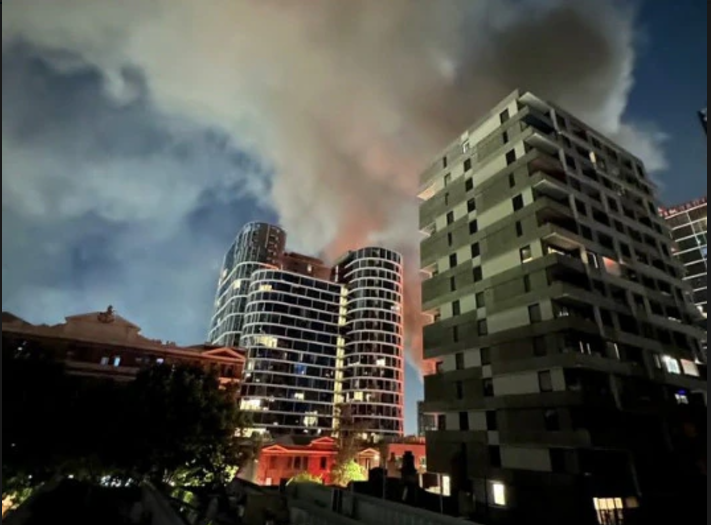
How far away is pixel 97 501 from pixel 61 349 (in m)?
43.2

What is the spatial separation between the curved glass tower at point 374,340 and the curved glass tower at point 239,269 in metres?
28.2

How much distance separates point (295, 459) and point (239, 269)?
8272cm

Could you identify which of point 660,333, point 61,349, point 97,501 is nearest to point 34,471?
point 97,501

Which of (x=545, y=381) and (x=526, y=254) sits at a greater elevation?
(x=526, y=254)

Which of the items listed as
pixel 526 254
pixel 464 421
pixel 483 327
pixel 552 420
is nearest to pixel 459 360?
pixel 483 327

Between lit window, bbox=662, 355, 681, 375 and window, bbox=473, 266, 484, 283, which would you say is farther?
window, bbox=473, 266, 484, 283

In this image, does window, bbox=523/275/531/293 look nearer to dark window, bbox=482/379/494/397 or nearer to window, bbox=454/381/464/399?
dark window, bbox=482/379/494/397

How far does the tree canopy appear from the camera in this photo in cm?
2369

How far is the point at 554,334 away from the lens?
88.3ft

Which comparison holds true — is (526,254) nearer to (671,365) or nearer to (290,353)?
(671,365)

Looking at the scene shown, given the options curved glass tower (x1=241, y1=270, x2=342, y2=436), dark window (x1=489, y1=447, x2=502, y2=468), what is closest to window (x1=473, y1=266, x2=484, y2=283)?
dark window (x1=489, y1=447, x2=502, y2=468)

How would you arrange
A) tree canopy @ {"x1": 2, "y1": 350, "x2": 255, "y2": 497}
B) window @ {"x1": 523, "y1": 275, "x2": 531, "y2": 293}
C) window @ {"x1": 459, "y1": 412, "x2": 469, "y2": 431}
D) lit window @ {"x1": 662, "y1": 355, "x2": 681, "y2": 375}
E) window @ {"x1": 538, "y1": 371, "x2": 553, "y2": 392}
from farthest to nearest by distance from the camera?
lit window @ {"x1": 662, "y1": 355, "x2": 681, "y2": 375} → window @ {"x1": 459, "y1": 412, "x2": 469, "y2": 431} → window @ {"x1": 523, "y1": 275, "x2": 531, "y2": 293} → window @ {"x1": 538, "y1": 371, "x2": 553, "y2": 392} → tree canopy @ {"x1": 2, "y1": 350, "x2": 255, "y2": 497}

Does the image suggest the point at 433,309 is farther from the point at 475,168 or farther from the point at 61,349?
the point at 61,349

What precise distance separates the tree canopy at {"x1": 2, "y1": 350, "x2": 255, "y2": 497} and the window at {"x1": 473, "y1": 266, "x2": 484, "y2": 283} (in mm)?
23751
